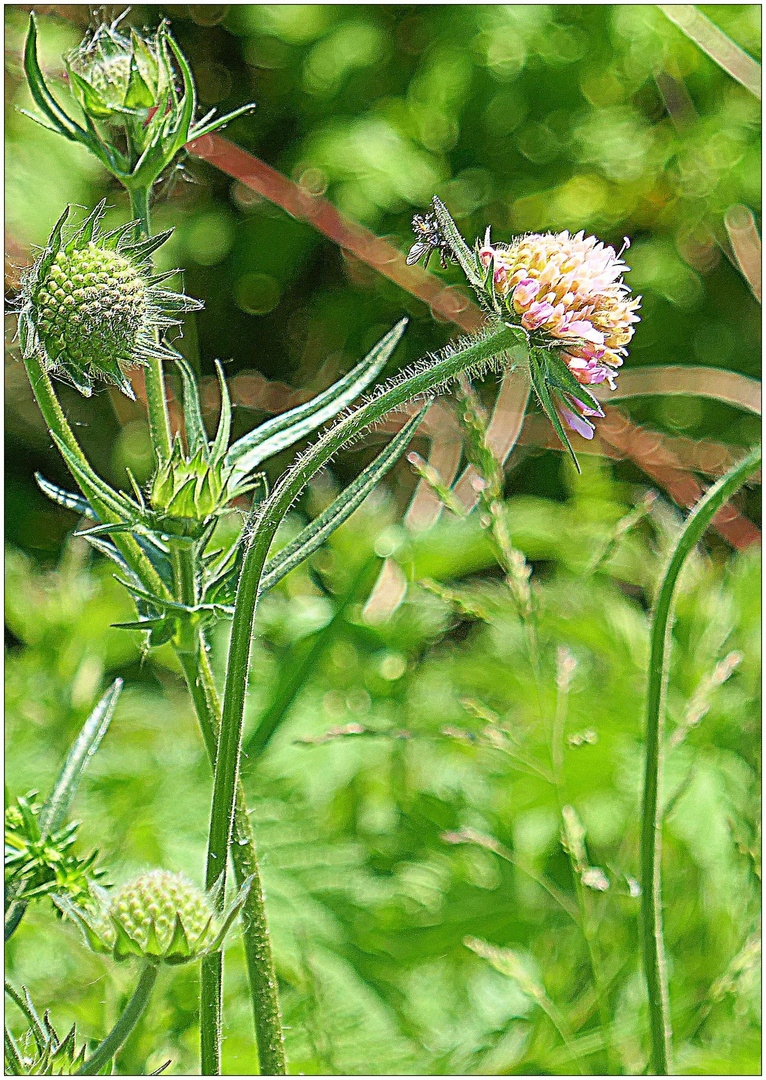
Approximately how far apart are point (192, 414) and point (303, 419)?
0.07m

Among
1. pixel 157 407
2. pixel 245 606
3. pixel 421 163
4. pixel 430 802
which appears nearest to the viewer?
pixel 245 606

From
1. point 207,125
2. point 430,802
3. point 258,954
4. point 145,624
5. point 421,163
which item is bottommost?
point 430,802

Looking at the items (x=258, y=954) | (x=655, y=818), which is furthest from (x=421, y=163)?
(x=258, y=954)

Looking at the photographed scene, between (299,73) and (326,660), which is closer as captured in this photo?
(326,660)

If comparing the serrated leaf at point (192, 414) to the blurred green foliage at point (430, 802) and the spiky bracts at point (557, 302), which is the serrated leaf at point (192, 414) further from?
the blurred green foliage at point (430, 802)

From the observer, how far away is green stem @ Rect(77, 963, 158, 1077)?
1.41 ft

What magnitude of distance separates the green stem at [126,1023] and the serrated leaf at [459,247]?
1.19 feet

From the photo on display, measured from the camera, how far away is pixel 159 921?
1.46 feet

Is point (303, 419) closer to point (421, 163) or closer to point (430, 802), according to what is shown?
point (430, 802)

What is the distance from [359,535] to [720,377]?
73 cm

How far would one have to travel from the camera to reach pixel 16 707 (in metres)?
1.11

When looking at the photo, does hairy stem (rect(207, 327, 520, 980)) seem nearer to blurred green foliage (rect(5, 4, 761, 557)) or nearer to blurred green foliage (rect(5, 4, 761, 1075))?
blurred green foliage (rect(5, 4, 761, 1075))

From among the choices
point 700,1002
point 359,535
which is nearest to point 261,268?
point 359,535

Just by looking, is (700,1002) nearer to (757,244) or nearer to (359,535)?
(359,535)
